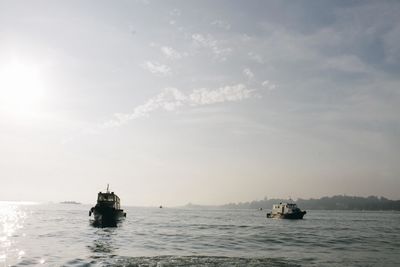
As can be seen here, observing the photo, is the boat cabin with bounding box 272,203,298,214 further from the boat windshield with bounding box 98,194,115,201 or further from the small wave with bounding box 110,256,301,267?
the small wave with bounding box 110,256,301,267

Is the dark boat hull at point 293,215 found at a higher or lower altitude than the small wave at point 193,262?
lower

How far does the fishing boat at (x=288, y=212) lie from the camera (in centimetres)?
10281

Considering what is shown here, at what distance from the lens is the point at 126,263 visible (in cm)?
2344

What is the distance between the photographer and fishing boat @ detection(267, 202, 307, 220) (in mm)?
102812

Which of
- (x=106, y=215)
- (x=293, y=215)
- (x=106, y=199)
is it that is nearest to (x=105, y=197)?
(x=106, y=199)

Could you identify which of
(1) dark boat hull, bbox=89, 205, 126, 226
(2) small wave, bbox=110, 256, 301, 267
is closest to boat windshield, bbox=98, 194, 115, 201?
(1) dark boat hull, bbox=89, 205, 126, 226

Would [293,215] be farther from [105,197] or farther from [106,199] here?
[105,197]

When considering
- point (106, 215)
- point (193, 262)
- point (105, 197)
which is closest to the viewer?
point (193, 262)

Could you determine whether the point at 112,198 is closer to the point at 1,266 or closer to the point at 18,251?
the point at 18,251

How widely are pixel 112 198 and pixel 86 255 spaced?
4638 cm

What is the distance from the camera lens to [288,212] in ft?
344

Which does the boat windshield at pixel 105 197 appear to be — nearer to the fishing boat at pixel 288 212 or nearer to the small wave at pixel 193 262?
the small wave at pixel 193 262

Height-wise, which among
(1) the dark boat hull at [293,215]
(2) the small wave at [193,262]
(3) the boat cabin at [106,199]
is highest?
(3) the boat cabin at [106,199]

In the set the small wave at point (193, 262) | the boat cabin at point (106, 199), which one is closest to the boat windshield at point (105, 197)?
the boat cabin at point (106, 199)
